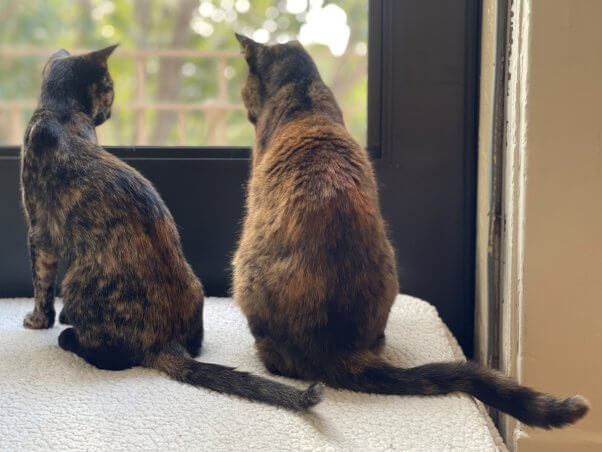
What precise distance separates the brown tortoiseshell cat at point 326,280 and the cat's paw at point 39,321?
42 centimetres

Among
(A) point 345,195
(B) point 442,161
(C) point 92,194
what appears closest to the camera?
(A) point 345,195

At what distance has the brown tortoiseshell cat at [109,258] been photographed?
1073 mm

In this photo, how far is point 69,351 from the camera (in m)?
1.16

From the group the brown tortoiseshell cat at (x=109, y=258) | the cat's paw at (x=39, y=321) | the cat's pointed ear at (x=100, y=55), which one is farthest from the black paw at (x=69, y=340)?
the cat's pointed ear at (x=100, y=55)

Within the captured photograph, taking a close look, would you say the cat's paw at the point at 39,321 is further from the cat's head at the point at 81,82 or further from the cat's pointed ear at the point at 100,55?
the cat's pointed ear at the point at 100,55

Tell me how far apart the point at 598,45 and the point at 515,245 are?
1.16ft

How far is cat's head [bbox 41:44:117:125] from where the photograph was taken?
49.6 inches

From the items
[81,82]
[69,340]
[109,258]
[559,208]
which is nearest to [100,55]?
[81,82]

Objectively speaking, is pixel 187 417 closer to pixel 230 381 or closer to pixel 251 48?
pixel 230 381

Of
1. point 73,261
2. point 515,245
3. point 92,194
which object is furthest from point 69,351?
point 515,245

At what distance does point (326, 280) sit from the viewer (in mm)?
980

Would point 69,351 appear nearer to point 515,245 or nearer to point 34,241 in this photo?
point 34,241

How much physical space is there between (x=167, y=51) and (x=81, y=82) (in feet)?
1.38

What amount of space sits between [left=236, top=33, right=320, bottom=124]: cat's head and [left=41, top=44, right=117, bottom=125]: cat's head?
10.1 inches
